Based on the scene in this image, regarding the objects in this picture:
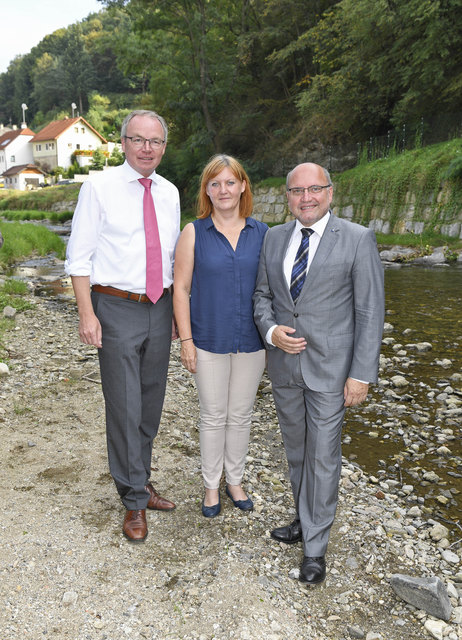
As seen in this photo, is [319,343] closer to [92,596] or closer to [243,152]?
[92,596]

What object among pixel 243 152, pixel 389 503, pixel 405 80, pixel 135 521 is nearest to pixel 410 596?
pixel 389 503

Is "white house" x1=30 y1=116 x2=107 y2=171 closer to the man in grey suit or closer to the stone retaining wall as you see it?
the stone retaining wall

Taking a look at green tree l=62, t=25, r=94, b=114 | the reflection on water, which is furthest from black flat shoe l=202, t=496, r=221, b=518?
green tree l=62, t=25, r=94, b=114

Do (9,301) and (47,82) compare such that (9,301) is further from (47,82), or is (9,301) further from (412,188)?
(47,82)

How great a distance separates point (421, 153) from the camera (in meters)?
19.1

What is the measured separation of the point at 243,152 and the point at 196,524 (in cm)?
3125

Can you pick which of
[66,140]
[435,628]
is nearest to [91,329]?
[435,628]

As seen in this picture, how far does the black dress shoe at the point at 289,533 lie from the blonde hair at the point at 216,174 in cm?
207

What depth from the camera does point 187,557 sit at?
10.2ft

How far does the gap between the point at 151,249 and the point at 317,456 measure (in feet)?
5.35

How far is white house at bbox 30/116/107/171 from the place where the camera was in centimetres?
7669

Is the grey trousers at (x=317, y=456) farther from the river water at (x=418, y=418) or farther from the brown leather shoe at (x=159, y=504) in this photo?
the river water at (x=418, y=418)

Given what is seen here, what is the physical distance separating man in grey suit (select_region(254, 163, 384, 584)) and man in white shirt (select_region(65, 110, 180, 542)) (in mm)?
691

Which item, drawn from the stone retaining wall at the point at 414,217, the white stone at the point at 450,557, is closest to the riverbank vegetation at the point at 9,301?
the white stone at the point at 450,557
